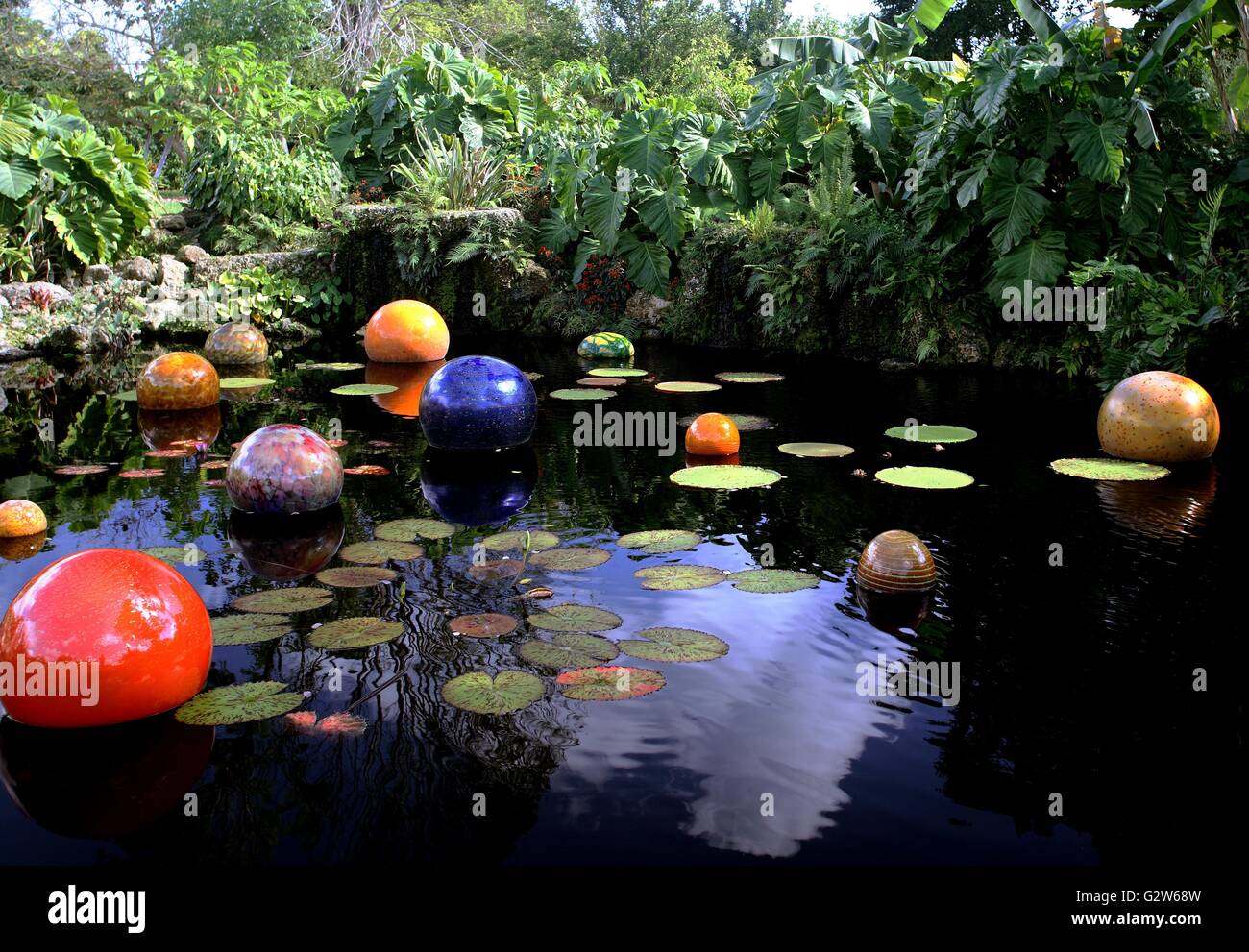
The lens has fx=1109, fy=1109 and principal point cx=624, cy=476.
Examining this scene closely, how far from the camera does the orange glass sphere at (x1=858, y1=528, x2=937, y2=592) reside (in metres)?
4.67

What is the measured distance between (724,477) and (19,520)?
3.76 m

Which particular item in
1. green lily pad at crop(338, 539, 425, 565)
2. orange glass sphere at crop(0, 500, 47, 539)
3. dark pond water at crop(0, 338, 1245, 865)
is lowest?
dark pond water at crop(0, 338, 1245, 865)

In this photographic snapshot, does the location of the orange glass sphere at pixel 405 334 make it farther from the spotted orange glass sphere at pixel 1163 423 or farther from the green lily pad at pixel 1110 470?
the spotted orange glass sphere at pixel 1163 423

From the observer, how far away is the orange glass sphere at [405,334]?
1132 centimetres

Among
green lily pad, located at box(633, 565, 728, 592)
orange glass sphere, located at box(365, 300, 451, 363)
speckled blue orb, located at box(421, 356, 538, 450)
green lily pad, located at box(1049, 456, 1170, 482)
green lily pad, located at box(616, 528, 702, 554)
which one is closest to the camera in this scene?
green lily pad, located at box(633, 565, 728, 592)

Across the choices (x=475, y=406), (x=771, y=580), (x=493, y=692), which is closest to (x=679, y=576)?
(x=771, y=580)

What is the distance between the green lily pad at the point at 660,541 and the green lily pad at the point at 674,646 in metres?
1.05

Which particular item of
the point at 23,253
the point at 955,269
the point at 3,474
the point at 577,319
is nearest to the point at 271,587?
the point at 3,474

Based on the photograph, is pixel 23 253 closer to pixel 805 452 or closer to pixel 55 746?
pixel 805 452

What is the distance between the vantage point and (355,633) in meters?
4.21

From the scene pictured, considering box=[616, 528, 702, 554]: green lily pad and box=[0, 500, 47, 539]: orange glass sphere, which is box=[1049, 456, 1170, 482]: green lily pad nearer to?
box=[616, 528, 702, 554]: green lily pad

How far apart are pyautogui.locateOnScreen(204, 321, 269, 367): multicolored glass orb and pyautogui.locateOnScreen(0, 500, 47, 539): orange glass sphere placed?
601cm

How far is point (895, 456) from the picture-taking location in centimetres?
719

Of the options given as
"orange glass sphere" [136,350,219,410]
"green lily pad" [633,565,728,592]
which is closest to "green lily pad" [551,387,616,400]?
"orange glass sphere" [136,350,219,410]
